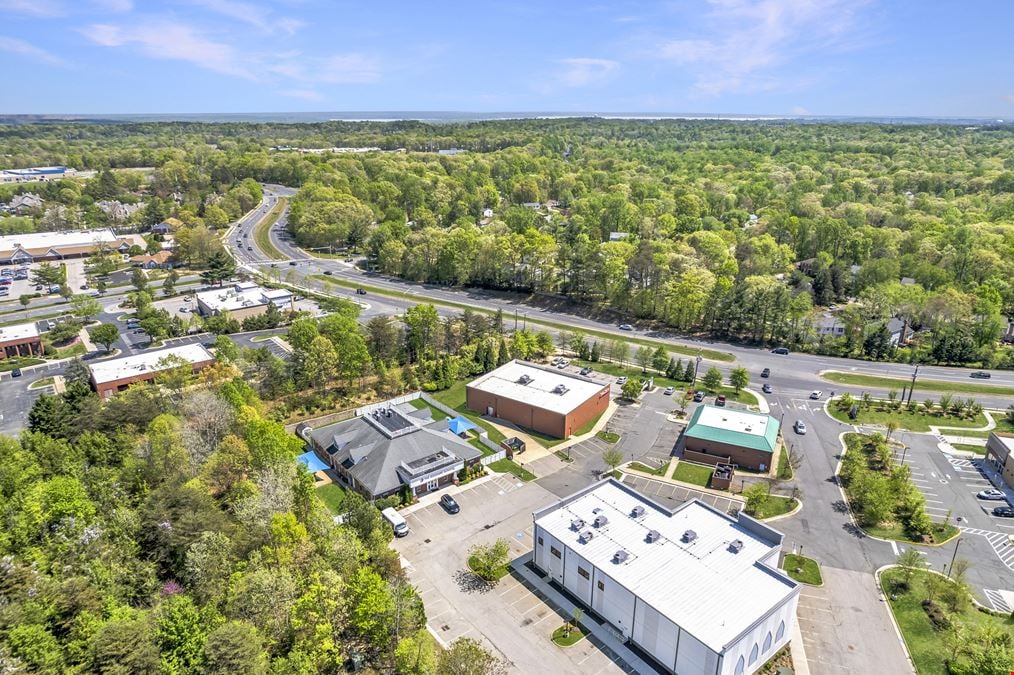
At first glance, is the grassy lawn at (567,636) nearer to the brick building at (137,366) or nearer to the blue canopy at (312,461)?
the blue canopy at (312,461)

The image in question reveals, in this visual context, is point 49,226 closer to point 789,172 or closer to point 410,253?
point 410,253

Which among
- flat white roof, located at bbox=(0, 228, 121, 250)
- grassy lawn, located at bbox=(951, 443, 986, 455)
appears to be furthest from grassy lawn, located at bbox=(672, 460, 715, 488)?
flat white roof, located at bbox=(0, 228, 121, 250)

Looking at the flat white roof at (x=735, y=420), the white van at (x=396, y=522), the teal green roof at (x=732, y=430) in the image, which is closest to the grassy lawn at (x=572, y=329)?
the flat white roof at (x=735, y=420)

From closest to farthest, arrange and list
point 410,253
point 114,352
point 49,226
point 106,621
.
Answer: point 106,621
point 114,352
point 410,253
point 49,226

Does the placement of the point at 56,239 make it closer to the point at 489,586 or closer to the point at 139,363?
the point at 139,363

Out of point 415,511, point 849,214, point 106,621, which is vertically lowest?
point 415,511

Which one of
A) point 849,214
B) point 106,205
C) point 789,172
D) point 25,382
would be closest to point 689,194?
point 849,214

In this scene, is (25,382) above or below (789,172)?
below

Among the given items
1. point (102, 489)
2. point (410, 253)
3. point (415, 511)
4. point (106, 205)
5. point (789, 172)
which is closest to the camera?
point (102, 489)
